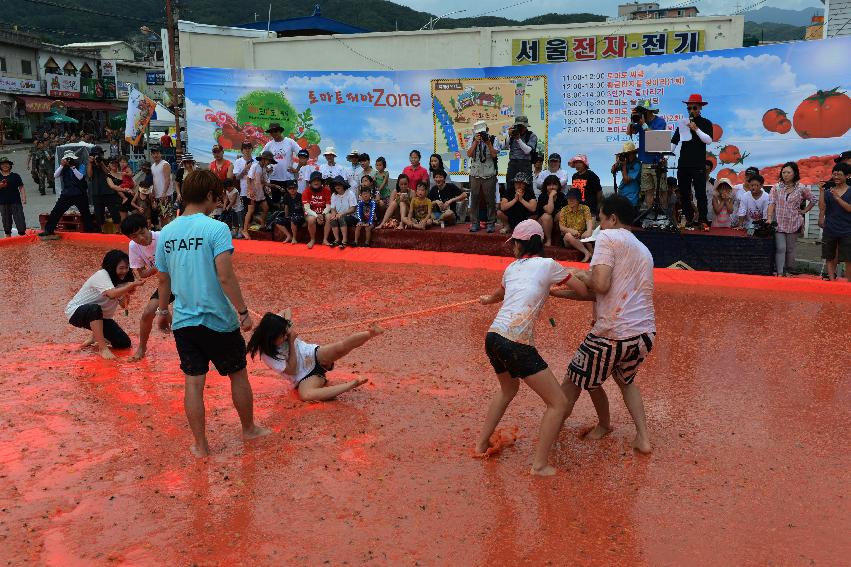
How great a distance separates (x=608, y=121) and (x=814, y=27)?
61.4 feet

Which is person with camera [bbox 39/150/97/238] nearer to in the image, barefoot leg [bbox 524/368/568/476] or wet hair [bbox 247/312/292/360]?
wet hair [bbox 247/312/292/360]

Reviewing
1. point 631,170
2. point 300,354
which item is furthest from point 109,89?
point 300,354

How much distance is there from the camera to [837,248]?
10453 mm

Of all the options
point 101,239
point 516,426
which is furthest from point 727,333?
point 101,239

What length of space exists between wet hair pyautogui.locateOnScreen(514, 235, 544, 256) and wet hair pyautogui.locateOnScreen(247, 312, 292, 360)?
204cm

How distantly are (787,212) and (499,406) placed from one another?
291 inches

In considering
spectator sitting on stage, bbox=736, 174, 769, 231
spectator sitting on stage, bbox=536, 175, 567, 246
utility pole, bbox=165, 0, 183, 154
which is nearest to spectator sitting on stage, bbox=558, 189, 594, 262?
spectator sitting on stage, bbox=536, 175, 567, 246

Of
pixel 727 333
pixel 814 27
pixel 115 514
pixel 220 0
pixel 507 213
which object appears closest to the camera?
pixel 115 514

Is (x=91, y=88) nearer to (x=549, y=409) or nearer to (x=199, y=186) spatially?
(x=199, y=186)

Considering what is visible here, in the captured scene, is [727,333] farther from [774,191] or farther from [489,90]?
[489,90]

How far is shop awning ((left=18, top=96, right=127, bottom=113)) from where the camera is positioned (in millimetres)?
49428

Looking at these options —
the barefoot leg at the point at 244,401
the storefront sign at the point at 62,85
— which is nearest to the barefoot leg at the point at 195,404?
the barefoot leg at the point at 244,401

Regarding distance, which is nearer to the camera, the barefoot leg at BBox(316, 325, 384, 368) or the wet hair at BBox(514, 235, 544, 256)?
the wet hair at BBox(514, 235, 544, 256)

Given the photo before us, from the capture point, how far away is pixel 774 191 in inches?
433
